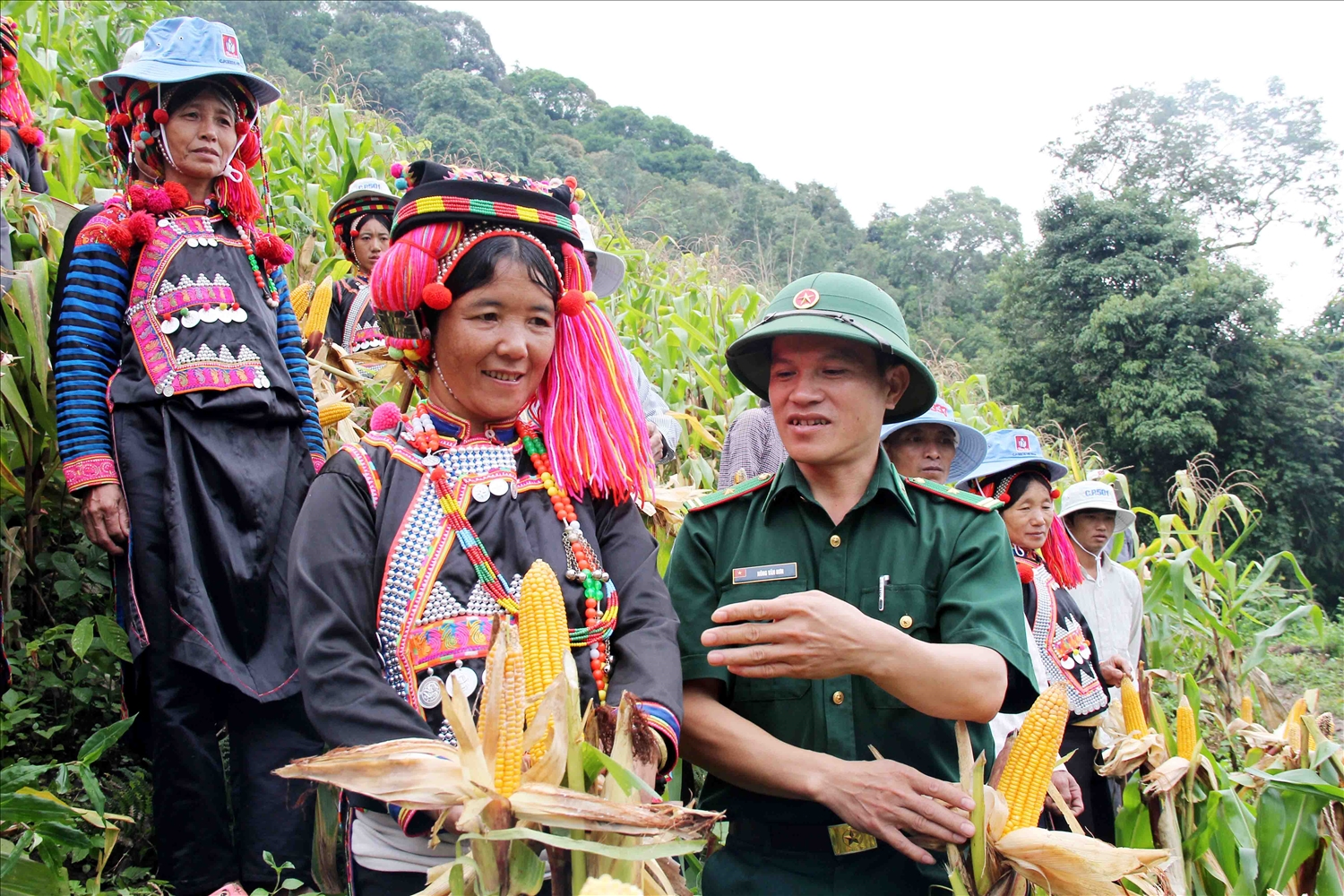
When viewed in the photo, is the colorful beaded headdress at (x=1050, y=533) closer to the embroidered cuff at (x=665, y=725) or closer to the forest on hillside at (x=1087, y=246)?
the embroidered cuff at (x=665, y=725)

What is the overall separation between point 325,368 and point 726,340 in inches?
126

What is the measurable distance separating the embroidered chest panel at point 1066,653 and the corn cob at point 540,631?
7.82 feet

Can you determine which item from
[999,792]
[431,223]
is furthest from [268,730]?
[999,792]

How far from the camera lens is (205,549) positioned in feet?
8.52

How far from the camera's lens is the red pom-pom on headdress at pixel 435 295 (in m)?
1.78

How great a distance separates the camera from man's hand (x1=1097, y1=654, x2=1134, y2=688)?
3.50m

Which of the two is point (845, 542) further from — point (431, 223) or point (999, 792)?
point (431, 223)

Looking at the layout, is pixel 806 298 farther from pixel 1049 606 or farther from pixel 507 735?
pixel 1049 606

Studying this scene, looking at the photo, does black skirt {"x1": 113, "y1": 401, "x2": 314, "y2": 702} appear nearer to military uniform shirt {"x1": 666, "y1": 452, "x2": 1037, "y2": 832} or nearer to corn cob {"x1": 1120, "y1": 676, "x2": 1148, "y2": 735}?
military uniform shirt {"x1": 666, "y1": 452, "x2": 1037, "y2": 832}

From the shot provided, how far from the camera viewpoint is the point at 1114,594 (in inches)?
165

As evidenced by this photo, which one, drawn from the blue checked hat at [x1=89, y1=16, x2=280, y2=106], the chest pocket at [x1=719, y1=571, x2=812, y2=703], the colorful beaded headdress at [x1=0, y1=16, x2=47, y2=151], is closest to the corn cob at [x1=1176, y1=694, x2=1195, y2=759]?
the chest pocket at [x1=719, y1=571, x2=812, y2=703]

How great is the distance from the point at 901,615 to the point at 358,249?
3.62 meters

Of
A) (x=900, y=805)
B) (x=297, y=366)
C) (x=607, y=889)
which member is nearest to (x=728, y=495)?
(x=900, y=805)

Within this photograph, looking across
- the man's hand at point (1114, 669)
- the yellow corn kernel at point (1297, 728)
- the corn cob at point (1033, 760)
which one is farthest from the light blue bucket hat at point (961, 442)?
the corn cob at point (1033, 760)
